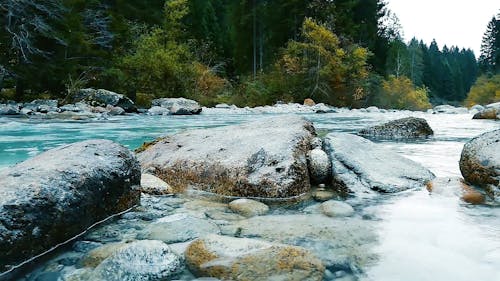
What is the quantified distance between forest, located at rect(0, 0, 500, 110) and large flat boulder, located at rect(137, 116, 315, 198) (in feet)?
39.4

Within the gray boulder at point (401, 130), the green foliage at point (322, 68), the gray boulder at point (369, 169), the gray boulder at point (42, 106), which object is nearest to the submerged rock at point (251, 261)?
the gray boulder at point (369, 169)

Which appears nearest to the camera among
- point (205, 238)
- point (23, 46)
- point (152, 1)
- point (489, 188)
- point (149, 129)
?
point (205, 238)

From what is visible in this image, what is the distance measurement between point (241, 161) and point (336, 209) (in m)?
1.02

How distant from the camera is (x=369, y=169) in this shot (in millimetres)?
3811

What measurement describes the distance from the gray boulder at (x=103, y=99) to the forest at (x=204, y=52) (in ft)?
1.92

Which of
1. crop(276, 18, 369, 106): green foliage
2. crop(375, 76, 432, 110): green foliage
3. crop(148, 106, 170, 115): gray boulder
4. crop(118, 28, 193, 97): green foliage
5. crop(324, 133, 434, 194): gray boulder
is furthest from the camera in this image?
crop(375, 76, 432, 110): green foliage

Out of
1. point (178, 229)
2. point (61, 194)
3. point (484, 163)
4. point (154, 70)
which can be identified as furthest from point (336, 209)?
point (154, 70)

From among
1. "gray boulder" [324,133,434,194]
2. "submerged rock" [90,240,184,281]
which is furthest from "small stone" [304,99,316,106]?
"submerged rock" [90,240,184,281]

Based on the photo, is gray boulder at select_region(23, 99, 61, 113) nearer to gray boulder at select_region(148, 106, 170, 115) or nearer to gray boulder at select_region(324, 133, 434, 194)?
gray boulder at select_region(148, 106, 170, 115)

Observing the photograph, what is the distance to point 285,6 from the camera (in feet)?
97.3

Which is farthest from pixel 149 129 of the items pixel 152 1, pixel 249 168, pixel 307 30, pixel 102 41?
pixel 152 1

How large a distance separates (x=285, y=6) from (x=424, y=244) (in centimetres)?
2918

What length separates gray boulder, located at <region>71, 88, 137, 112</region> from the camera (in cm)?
1512

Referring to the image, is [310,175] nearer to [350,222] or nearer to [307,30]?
[350,222]
